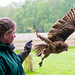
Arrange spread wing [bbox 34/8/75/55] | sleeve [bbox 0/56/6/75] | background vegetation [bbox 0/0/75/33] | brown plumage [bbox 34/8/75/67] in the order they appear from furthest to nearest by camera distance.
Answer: background vegetation [bbox 0/0/75/33]
spread wing [bbox 34/8/75/55]
brown plumage [bbox 34/8/75/67]
sleeve [bbox 0/56/6/75]

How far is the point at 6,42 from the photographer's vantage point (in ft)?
2.53

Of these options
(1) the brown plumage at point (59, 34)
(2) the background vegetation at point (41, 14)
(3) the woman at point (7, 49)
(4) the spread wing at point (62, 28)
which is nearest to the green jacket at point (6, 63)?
(3) the woman at point (7, 49)

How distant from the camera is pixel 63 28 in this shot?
2121 mm

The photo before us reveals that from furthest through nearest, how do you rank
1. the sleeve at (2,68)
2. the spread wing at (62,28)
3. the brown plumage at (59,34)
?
the spread wing at (62,28), the brown plumage at (59,34), the sleeve at (2,68)

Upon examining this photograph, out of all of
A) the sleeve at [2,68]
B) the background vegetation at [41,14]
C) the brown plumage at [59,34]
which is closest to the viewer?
the sleeve at [2,68]

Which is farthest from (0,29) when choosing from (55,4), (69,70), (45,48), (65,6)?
(55,4)

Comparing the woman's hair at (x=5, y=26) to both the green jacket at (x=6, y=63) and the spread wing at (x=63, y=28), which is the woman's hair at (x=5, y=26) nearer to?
the green jacket at (x=6, y=63)

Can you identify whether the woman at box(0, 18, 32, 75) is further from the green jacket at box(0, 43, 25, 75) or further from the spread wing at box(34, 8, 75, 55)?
the spread wing at box(34, 8, 75, 55)

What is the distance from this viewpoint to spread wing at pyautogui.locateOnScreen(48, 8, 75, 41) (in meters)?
2.12

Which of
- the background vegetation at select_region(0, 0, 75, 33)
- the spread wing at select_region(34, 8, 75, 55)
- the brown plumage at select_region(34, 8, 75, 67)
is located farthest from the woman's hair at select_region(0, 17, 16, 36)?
the background vegetation at select_region(0, 0, 75, 33)

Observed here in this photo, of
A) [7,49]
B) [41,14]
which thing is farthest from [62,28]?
[41,14]

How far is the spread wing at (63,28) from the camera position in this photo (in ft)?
6.95

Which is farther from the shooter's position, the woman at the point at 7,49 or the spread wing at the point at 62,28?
the spread wing at the point at 62,28

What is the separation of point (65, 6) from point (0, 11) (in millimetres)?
6928
